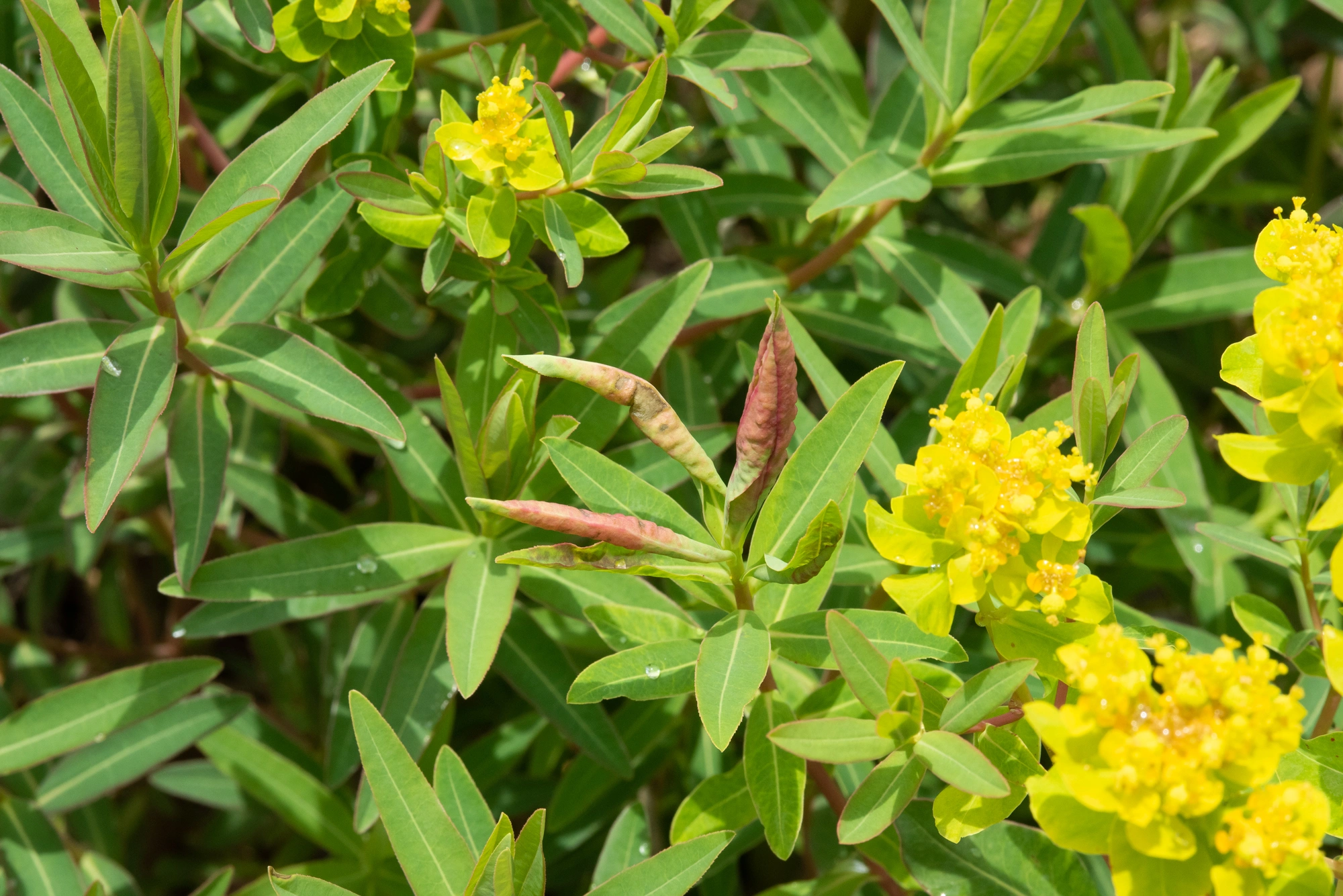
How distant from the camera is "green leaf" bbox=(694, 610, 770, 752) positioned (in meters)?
1.11

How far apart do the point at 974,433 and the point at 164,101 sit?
0.95 meters

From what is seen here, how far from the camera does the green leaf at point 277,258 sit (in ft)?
4.86

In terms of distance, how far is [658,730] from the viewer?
179 centimetres

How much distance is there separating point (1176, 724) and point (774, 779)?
20.4 inches

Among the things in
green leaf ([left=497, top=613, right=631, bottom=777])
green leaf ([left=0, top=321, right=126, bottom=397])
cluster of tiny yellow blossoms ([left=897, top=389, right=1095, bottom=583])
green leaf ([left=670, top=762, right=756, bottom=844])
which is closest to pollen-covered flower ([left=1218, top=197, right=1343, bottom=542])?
cluster of tiny yellow blossoms ([left=897, top=389, right=1095, bottom=583])

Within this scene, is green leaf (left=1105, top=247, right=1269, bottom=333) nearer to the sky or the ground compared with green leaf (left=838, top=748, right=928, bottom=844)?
nearer to the sky

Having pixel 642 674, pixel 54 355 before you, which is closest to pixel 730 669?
pixel 642 674

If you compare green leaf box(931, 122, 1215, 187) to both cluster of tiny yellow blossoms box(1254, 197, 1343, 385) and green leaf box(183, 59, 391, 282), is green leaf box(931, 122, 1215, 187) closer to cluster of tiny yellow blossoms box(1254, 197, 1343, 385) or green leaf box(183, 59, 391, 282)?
cluster of tiny yellow blossoms box(1254, 197, 1343, 385)

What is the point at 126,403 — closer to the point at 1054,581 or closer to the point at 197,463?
the point at 197,463

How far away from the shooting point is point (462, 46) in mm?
1774

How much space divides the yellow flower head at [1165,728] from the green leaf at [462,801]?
734mm

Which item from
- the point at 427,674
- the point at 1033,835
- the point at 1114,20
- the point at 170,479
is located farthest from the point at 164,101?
the point at 1114,20

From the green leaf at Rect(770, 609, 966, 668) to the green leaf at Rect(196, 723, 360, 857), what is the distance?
0.87 meters

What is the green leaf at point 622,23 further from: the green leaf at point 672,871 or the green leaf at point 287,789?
the green leaf at point 287,789
